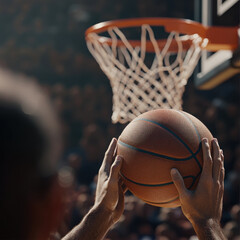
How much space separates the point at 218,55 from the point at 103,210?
2443 millimetres

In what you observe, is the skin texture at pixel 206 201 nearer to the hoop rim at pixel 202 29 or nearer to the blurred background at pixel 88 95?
the hoop rim at pixel 202 29

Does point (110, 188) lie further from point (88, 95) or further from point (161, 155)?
point (88, 95)

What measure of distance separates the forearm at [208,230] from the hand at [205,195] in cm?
1

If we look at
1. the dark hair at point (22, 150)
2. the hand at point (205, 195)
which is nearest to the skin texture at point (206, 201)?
the hand at point (205, 195)

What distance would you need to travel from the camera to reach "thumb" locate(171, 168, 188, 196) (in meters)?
1.38

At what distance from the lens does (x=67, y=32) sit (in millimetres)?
9047

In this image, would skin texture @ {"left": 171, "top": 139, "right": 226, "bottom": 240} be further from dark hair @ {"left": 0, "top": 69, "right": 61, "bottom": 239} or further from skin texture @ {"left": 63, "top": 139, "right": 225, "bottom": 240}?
dark hair @ {"left": 0, "top": 69, "right": 61, "bottom": 239}

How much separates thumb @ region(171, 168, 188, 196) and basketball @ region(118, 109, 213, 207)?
60 millimetres

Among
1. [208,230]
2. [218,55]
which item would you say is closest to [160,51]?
[218,55]

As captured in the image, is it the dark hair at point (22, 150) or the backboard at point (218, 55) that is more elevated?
the dark hair at point (22, 150)

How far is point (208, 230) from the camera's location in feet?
4.26

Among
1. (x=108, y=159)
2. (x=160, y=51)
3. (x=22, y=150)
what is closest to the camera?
(x=22, y=150)

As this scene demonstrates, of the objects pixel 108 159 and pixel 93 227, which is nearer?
pixel 93 227

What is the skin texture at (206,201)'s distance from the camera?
4.30 ft
